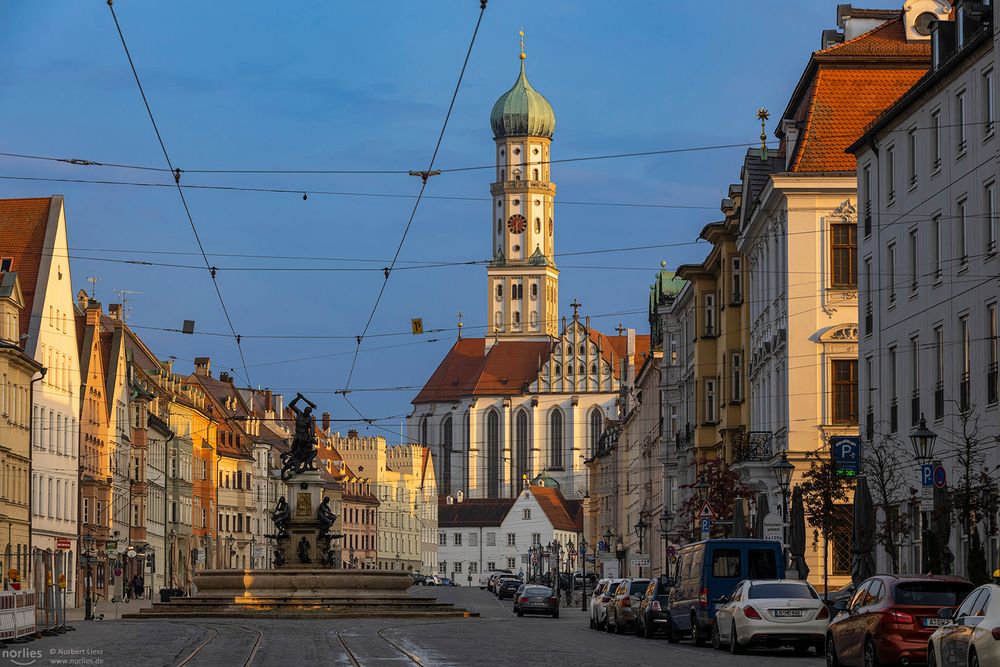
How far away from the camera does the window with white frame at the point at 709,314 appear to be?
6988 cm

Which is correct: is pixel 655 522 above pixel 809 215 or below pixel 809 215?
below

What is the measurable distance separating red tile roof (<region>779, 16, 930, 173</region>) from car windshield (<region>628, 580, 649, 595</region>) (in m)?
13.0

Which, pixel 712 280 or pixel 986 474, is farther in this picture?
pixel 712 280

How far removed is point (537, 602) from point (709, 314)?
1234cm

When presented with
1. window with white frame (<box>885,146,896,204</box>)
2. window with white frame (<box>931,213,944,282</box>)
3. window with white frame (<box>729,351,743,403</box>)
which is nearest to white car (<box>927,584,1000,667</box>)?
window with white frame (<box>931,213,944,282</box>)

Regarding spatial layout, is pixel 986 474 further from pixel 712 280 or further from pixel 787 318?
pixel 712 280

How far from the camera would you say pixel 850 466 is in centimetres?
4012

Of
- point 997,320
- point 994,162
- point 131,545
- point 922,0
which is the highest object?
point 922,0

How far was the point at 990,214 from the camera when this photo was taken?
125ft

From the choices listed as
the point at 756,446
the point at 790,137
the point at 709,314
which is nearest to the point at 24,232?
the point at 709,314

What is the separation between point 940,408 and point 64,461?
4735 centimetres

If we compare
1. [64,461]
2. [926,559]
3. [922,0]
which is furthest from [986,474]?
[64,461]

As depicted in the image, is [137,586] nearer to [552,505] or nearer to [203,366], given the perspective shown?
[203,366]

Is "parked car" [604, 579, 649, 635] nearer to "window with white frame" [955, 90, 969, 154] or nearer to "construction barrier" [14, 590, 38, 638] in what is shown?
"window with white frame" [955, 90, 969, 154]
